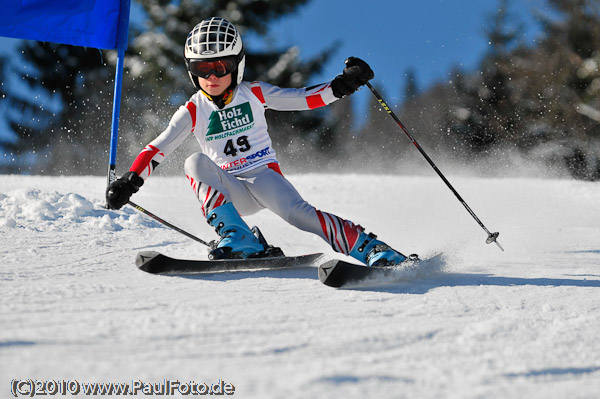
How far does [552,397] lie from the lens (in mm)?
1576

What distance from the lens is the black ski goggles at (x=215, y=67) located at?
11.0 feet

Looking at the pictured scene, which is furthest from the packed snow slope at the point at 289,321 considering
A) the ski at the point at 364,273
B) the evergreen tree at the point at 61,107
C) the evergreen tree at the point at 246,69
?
the evergreen tree at the point at 61,107

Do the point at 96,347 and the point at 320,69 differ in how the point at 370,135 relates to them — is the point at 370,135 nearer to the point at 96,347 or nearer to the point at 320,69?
the point at 320,69

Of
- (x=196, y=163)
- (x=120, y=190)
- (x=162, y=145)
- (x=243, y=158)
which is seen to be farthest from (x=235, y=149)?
(x=120, y=190)

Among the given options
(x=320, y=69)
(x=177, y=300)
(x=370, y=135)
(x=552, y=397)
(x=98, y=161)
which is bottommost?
(x=552, y=397)

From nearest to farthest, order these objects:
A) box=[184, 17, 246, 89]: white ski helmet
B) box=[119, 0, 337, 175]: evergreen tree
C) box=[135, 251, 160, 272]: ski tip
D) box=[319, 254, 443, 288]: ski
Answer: box=[319, 254, 443, 288]: ski < box=[135, 251, 160, 272]: ski tip < box=[184, 17, 246, 89]: white ski helmet < box=[119, 0, 337, 175]: evergreen tree

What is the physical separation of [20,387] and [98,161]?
795 inches

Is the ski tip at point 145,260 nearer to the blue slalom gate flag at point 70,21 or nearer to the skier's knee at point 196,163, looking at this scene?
the skier's knee at point 196,163

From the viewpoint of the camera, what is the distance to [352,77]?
135 inches

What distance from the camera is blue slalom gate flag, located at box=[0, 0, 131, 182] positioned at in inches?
158

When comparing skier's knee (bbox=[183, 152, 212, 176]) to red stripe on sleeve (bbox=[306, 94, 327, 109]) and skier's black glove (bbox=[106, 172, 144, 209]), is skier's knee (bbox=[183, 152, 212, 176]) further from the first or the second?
red stripe on sleeve (bbox=[306, 94, 327, 109])

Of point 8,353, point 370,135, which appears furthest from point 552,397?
point 370,135

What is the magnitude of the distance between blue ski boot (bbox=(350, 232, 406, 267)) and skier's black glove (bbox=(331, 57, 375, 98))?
0.83 meters

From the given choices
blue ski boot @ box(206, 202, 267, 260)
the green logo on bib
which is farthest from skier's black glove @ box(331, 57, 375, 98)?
blue ski boot @ box(206, 202, 267, 260)
